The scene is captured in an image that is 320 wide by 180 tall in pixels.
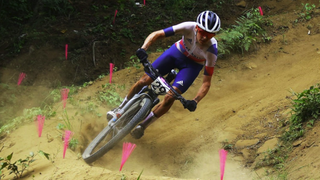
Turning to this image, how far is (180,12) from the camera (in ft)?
36.9

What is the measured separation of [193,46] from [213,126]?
193 cm

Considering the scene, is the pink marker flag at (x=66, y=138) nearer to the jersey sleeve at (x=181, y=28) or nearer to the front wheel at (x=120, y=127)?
the front wheel at (x=120, y=127)

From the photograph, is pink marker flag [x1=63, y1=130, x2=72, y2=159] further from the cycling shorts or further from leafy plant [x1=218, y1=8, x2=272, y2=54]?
leafy plant [x1=218, y1=8, x2=272, y2=54]

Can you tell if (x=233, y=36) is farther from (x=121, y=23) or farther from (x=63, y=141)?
(x=63, y=141)

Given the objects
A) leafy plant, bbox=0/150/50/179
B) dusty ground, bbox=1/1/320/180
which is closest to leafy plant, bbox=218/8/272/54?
dusty ground, bbox=1/1/320/180

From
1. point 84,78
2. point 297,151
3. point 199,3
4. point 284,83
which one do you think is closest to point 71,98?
point 84,78

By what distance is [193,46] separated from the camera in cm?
554

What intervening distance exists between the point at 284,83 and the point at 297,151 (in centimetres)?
311

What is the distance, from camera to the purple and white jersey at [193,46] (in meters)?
5.38

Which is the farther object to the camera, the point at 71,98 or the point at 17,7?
the point at 17,7

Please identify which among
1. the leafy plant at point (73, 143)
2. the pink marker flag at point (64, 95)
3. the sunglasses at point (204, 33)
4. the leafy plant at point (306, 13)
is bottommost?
the leafy plant at point (306, 13)

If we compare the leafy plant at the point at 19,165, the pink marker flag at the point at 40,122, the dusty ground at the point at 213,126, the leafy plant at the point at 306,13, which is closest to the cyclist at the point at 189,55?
the dusty ground at the point at 213,126

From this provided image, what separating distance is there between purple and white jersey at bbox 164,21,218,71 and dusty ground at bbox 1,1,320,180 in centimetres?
159

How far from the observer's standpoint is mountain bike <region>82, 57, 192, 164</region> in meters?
5.05
